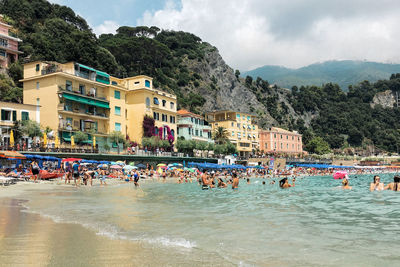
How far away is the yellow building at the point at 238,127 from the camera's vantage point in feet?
241

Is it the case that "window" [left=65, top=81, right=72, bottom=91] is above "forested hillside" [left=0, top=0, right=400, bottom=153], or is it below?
below

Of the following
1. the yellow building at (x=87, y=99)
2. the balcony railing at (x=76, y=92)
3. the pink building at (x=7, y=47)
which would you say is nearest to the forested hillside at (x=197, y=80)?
the pink building at (x=7, y=47)

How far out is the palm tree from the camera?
220ft

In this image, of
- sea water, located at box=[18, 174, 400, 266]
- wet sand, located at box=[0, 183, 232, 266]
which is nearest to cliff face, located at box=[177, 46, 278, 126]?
sea water, located at box=[18, 174, 400, 266]

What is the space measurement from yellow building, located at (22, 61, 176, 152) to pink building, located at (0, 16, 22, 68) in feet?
16.7

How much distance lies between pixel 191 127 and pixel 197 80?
114ft

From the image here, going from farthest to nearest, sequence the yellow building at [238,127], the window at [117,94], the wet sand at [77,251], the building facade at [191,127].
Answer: the yellow building at [238,127], the building facade at [191,127], the window at [117,94], the wet sand at [77,251]

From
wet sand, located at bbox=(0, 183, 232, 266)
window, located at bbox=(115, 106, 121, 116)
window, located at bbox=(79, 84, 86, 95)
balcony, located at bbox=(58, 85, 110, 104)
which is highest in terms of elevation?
window, located at bbox=(79, 84, 86, 95)

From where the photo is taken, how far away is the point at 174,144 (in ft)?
178

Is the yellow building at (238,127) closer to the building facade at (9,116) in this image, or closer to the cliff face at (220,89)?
the cliff face at (220,89)

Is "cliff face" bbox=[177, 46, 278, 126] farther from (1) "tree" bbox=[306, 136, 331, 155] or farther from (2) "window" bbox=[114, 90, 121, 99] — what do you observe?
(2) "window" bbox=[114, 90, 121, 99]

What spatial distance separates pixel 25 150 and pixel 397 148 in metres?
127

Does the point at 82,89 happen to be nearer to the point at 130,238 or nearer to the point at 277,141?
the point at 130,238

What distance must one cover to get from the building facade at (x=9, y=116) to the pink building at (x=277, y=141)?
5629 cm
